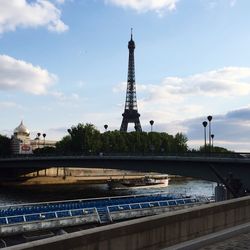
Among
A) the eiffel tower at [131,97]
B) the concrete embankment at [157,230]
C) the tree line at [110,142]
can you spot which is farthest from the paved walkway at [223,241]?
the eiffel tower at [131,97]

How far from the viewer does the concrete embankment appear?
9508mm

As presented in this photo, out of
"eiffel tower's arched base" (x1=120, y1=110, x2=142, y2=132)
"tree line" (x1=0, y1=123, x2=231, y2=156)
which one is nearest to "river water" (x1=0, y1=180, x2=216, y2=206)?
"tree line" (x1=0, y1=123, x2=231, y2=156)

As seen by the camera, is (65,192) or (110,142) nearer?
(65,192)

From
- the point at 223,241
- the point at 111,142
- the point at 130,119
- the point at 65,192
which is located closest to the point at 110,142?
the point at 111,142

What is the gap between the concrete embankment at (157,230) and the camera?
9.51 meters

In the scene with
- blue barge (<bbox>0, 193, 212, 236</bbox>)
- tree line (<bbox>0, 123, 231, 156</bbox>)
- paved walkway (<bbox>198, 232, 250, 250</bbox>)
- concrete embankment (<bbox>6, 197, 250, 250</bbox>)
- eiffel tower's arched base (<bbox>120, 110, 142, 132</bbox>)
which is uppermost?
eiffel tower's arched base (<bbox>120, 110, 142, 132</bbox>)

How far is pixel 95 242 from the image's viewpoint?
32.8ft

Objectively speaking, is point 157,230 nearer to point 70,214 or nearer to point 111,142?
point 70,214

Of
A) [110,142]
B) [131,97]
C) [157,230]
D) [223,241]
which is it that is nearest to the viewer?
[157,230]

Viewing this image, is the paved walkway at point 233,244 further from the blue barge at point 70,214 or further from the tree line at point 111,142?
the tree line at point 111,142

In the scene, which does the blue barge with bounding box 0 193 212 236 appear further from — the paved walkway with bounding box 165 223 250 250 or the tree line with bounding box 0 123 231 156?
the tree line with bounding box 0 123 231 156

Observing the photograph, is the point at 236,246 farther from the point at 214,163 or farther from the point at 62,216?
the point at 214,163

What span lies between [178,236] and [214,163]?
48.2m

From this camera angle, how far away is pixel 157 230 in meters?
11.9
